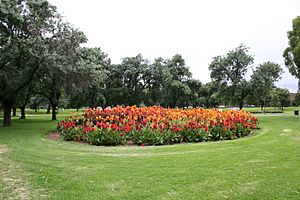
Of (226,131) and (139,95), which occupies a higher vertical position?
(139,95)

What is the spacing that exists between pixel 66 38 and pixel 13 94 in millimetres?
5760

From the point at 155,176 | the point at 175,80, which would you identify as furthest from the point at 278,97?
the point at 155,176

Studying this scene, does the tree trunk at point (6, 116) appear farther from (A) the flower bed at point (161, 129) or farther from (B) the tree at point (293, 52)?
(B) the tree at point (293, 52)

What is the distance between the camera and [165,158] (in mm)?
7551

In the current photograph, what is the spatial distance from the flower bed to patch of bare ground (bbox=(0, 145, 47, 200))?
189 inches

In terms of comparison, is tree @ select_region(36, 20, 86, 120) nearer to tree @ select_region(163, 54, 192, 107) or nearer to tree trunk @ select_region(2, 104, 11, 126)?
tree trunk @ select_region(2, 104, 11, 126)

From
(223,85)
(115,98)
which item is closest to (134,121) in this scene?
(223,85)

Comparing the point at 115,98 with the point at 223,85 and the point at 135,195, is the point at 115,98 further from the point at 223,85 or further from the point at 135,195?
the point at 135,195

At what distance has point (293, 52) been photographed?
2534 cm

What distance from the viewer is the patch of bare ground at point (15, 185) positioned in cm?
465

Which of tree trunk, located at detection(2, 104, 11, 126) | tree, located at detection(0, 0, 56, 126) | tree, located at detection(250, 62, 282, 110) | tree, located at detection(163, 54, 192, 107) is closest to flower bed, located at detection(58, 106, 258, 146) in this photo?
tree, located at detection(0, 0, 56, 126)

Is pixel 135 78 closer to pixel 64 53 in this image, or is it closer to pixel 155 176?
pixel 64 53

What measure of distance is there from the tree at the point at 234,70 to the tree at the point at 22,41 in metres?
18.1

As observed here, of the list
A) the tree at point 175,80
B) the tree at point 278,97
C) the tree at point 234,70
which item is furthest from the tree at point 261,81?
the tree at point 278,97
